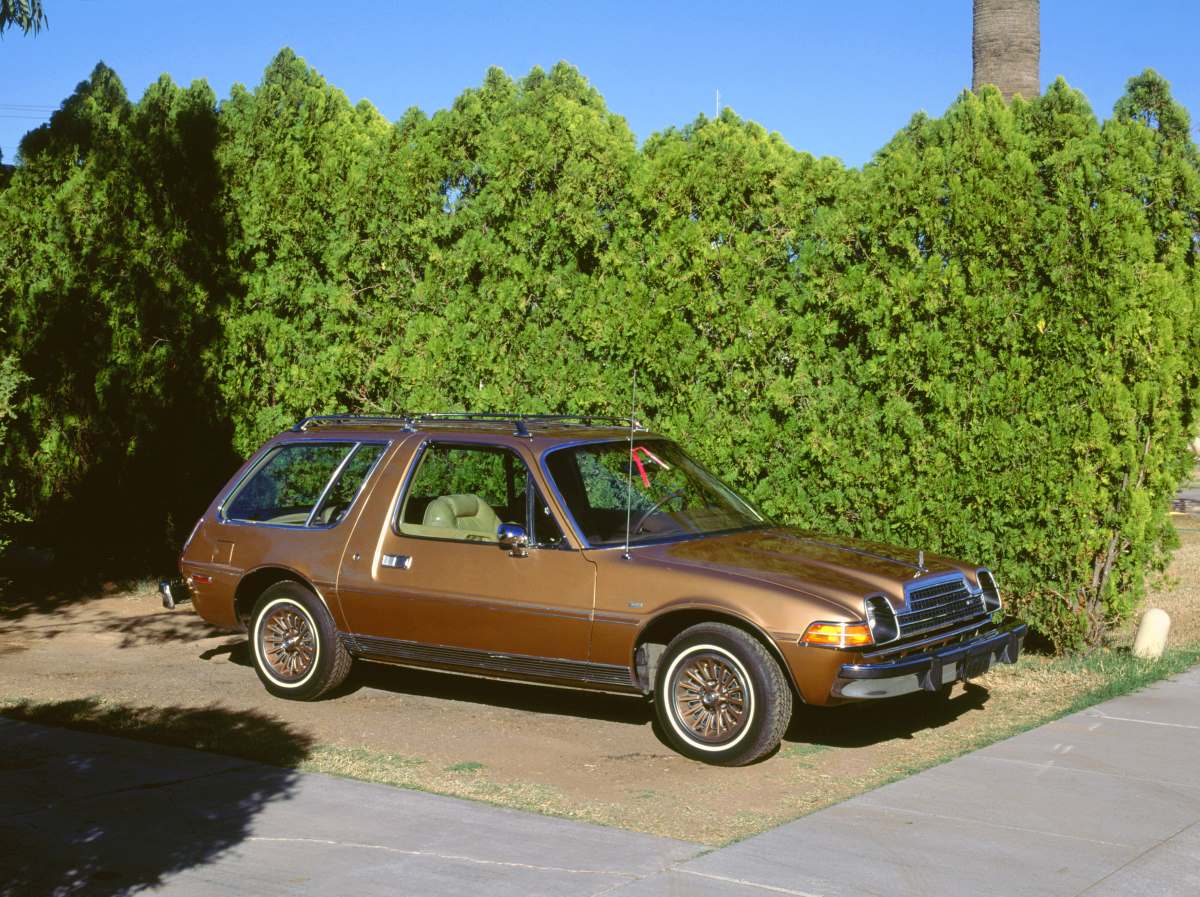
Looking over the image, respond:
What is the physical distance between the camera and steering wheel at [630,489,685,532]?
8.05 metres

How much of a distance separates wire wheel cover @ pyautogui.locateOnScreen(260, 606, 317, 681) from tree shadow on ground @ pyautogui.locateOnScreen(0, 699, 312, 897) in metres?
0.45

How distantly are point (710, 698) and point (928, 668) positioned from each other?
1.13 meters

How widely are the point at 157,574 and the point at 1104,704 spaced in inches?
356

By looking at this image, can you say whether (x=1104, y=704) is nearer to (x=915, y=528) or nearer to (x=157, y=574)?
(x=915, y=528)

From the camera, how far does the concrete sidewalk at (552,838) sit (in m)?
5.32

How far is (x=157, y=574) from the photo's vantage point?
13742 mm

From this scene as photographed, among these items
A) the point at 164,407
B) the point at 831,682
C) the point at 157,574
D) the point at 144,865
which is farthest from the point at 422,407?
the point at 144,865

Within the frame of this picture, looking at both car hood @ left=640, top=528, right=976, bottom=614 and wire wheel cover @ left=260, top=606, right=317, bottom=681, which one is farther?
wire wheel cover @ left=260, top=606, right=317, bottom=681

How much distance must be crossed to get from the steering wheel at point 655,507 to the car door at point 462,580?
1.44 ft

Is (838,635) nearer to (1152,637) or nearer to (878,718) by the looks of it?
(878,718)

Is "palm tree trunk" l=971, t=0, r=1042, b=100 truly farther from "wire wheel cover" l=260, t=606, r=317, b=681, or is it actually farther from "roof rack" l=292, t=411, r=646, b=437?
"wire wheel cover" l=260, t=606, r=317, b=681


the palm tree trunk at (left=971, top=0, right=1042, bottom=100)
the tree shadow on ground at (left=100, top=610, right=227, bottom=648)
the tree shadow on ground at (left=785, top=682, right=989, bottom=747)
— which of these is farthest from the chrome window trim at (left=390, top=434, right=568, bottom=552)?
the palm tree trunk at (left=971, top=0, right=1042, bottom=100)

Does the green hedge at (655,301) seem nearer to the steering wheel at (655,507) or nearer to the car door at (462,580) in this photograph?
the steering wheel at (655,507)

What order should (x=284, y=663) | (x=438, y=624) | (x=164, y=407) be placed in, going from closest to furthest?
1. (x=438, y=624)
2. (x=284, y=663)
3. (x=164, y=407)
